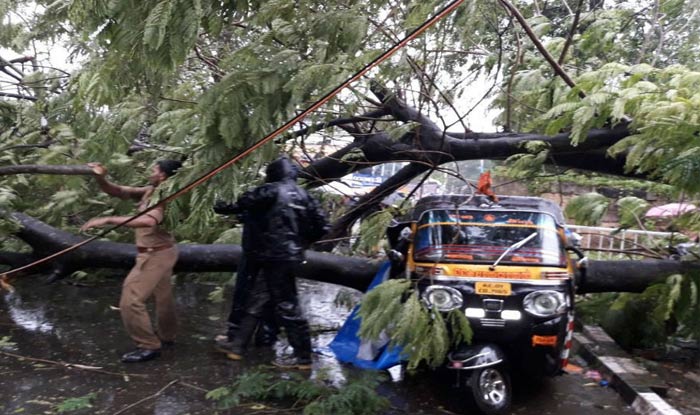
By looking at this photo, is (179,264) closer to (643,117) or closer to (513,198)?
(513,198)

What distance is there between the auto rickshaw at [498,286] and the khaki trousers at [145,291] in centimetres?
216

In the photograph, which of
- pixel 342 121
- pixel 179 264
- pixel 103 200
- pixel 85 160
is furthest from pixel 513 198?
pixel 103 200

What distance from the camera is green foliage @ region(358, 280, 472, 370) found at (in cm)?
536

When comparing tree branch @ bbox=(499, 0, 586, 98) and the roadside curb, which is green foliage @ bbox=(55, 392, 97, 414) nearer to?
the roadside curb

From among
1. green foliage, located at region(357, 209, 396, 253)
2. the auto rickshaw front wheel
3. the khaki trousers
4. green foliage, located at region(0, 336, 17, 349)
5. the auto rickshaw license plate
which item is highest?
green foliage, located at region(357, 209, 396, 253)

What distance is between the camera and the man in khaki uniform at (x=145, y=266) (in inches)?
251

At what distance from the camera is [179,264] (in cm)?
758

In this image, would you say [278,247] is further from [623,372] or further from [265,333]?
[623,372]

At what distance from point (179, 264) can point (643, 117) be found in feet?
15.8

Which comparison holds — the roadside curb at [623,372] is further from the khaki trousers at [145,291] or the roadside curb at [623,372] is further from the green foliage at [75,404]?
the green foliage at [75,404]

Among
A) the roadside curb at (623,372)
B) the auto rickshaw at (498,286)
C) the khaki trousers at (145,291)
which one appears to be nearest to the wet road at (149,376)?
the roadside curb at (623,372)

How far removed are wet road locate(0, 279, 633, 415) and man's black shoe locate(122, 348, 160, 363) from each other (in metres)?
0.08

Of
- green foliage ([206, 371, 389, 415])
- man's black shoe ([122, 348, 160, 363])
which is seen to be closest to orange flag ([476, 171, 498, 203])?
green foliage ([206, 371, 389, 415])

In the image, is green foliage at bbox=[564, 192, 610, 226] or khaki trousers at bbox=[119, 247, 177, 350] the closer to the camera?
khaki trousers at bbox=[119, 247, 177, 350]
